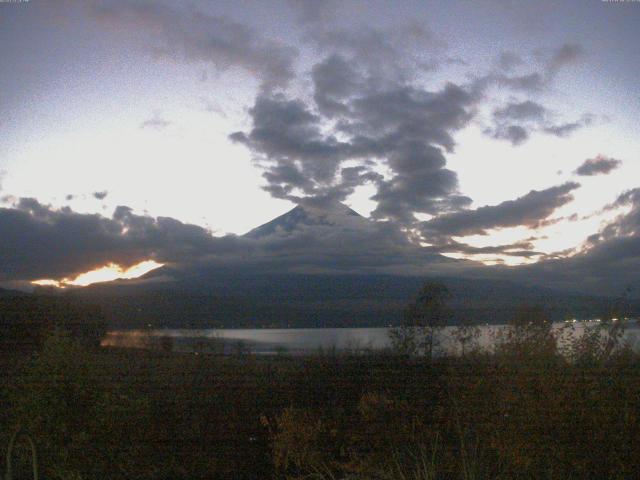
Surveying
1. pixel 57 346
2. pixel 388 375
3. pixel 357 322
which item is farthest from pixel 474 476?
pixel 357 322

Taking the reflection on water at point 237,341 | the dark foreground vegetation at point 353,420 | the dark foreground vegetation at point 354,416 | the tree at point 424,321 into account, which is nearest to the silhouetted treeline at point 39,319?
the reflection on water at point 237,341

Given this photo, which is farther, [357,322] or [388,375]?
[357,322]

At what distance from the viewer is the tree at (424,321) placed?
662cm

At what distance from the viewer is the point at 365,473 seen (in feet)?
12.7

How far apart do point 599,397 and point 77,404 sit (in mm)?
3204

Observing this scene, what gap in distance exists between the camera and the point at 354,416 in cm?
471

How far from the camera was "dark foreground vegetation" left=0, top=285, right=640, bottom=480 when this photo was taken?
11.8 feet

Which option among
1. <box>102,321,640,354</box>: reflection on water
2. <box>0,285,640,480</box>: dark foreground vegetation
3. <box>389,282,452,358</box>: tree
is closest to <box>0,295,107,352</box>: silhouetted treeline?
<box>102,321,640,354</box>: reflection on water

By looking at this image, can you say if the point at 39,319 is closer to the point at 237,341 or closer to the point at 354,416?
the point at 237,341

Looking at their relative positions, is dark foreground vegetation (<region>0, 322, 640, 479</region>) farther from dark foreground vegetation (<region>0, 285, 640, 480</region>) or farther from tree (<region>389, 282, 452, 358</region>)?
tree (<region>389, 282, 452, 358</region>)

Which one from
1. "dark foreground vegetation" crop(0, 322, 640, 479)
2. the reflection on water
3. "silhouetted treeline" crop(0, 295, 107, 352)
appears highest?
Answer: "silhouetted treeline" crop(0, 295, 107, 352)

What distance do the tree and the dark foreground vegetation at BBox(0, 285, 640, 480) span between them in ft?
2.69

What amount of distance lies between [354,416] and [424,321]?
7.85ft

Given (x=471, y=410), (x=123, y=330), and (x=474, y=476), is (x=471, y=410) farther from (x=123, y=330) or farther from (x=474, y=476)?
(x=123, y=330)
